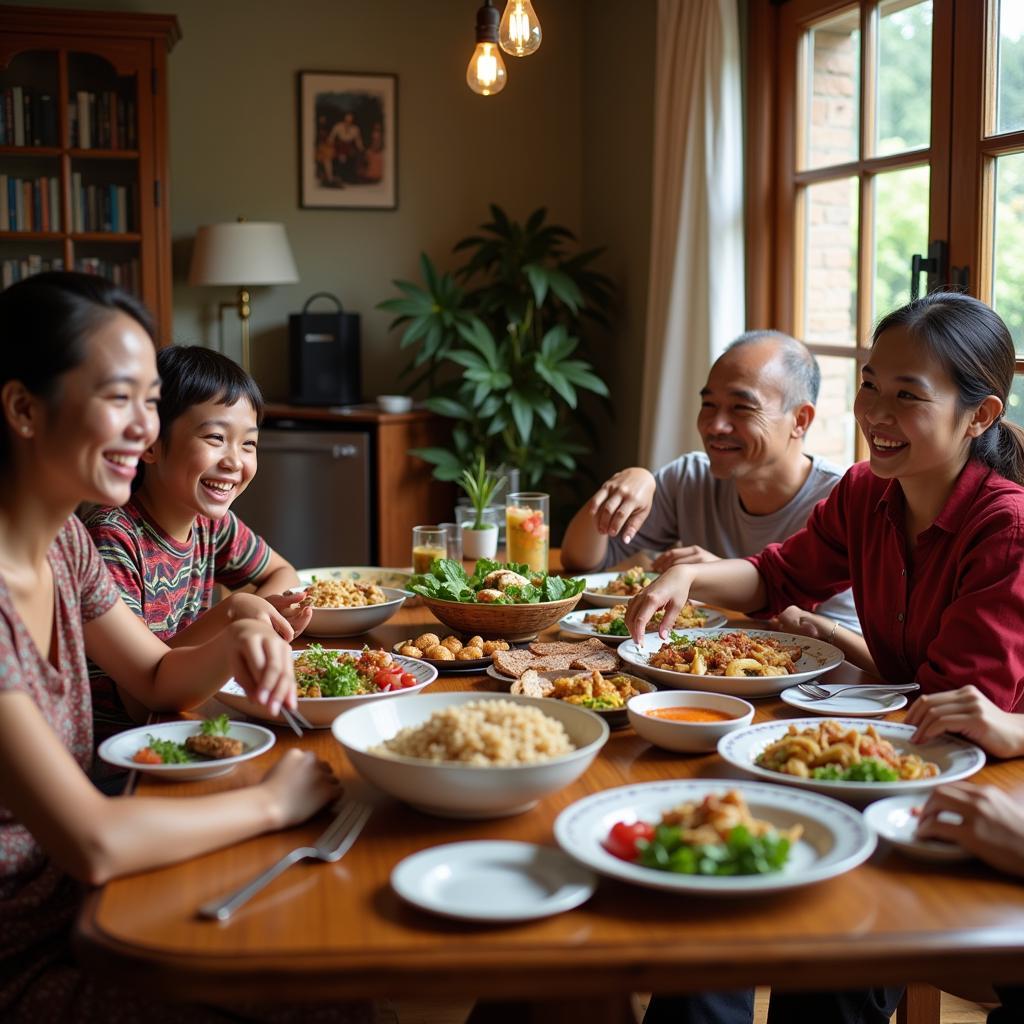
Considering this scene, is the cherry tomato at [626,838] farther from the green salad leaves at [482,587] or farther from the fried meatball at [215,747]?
the green salad leaves at [482,587]

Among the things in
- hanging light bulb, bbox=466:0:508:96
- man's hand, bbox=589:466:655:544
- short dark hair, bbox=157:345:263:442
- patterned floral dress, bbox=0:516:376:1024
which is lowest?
patterned floral dress, bbox=0:516:376:1024

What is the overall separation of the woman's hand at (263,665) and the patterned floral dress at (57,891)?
20 centimetres

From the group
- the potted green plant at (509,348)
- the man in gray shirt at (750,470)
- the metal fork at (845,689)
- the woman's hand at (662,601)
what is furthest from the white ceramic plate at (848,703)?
the potted green plant at (509,348)

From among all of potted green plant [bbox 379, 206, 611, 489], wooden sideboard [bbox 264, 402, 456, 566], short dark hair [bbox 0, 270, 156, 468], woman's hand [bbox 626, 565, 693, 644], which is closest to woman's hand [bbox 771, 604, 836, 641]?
woman's hand [bbox 626, 565, 693, 644]

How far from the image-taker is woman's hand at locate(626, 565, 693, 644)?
1824 mm

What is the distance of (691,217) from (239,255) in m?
2.00

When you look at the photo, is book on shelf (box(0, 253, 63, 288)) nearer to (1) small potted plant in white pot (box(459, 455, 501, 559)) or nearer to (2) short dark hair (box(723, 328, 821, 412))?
(1) small potted plant in white pot (box(459, 455, 501, 559))

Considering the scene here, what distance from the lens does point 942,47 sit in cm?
279

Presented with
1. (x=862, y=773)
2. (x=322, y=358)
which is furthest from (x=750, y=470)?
(x=322, y=358)

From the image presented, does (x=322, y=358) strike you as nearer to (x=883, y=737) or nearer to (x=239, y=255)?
(x=239, y=255)

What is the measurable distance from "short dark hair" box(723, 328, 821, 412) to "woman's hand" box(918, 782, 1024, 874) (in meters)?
1.50

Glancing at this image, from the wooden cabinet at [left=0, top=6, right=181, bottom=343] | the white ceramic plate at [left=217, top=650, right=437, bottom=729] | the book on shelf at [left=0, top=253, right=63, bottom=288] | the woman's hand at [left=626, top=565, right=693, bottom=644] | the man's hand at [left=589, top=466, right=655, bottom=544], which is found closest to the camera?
the white ceramic plate at [left=217, top=650, right=437, bottom=729]

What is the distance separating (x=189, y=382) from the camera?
200 centimetres

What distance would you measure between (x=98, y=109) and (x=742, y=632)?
3929 millimetres
